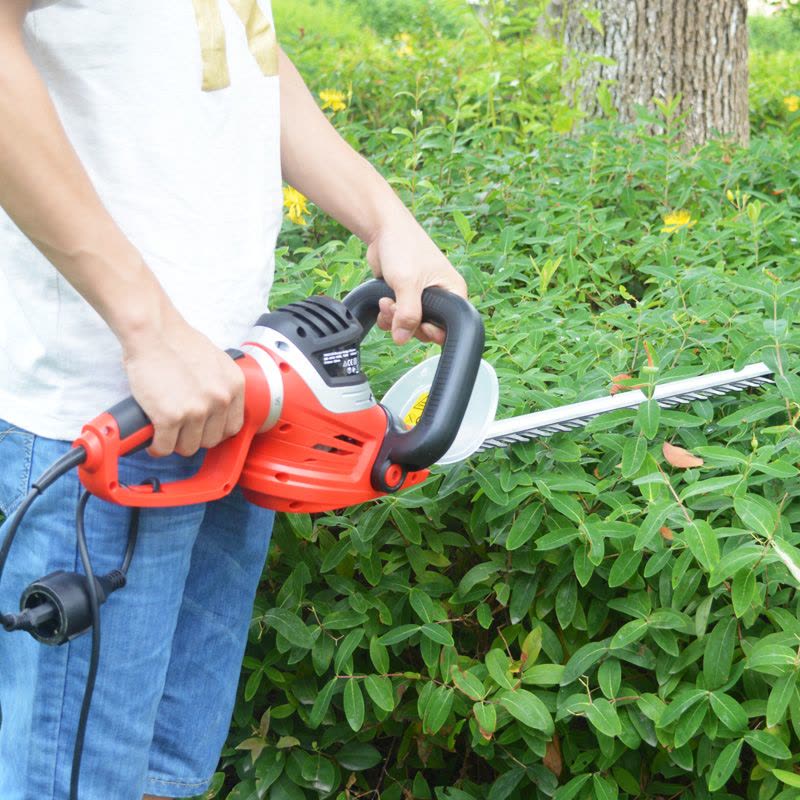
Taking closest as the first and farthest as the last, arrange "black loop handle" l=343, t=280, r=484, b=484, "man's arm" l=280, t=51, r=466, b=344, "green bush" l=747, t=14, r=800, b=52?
"black loop handle" l=343, t=280, r=484, b=484 < "man's arm" l=280, t=51, r=466, b=344 < "green bush" l=747, t=14, r=800, b=52

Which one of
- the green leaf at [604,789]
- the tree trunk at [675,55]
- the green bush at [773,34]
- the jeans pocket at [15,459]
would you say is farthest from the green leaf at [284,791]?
the green bush at [773,34]

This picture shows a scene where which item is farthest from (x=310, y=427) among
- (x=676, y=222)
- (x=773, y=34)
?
(x=773, y=34)

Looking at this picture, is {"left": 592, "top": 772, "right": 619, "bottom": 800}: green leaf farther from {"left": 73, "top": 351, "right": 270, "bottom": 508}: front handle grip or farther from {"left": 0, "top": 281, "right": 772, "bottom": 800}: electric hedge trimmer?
{"left": 73, "top": 351, "right": 270, "bottom": 508}: front handle grip

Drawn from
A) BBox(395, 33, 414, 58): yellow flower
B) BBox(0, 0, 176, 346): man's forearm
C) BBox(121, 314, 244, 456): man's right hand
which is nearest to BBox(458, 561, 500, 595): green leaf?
BBox(121, 314, 244, 456): man's right hand

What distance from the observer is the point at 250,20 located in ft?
4.09

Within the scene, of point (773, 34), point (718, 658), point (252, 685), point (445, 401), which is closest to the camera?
point (445, 401)

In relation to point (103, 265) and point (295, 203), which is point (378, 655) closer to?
point (103, 265)

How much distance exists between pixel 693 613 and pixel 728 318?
0.65 meters

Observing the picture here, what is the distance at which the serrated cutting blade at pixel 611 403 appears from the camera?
1696mm

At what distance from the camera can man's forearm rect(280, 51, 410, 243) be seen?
4.85 feet

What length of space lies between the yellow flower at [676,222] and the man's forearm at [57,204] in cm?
195

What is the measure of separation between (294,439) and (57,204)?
1.32 feet

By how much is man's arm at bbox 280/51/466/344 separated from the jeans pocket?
50 centimetres

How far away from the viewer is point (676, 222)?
281 cm
